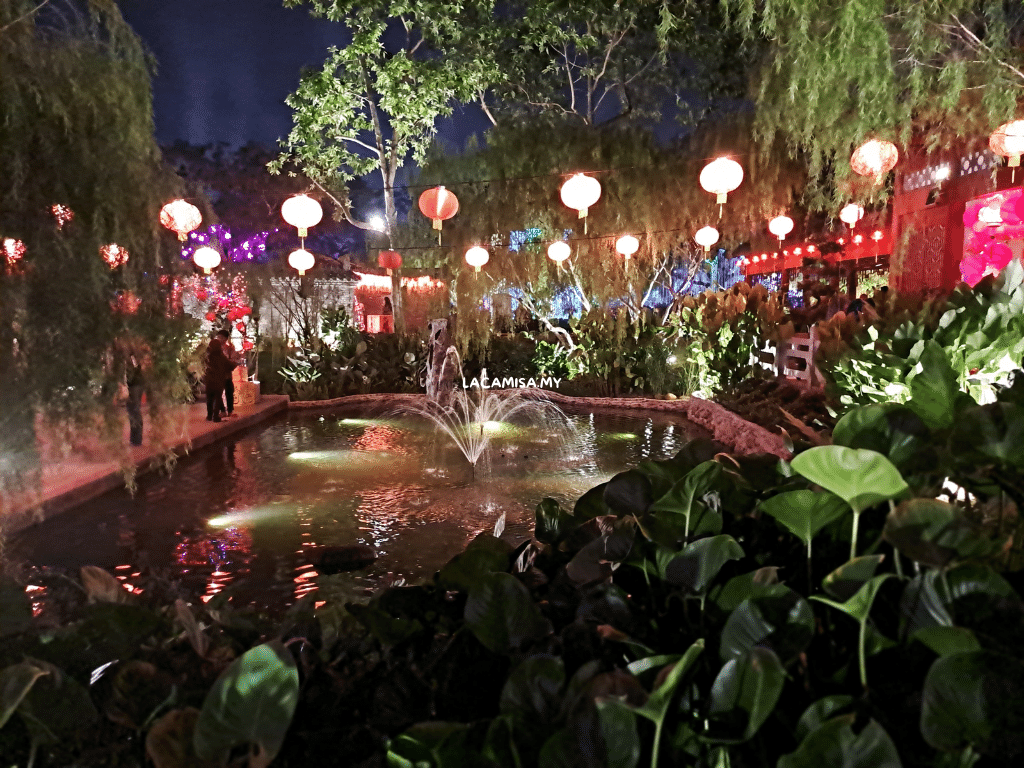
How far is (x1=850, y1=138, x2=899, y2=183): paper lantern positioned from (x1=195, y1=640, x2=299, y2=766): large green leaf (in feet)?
25.9

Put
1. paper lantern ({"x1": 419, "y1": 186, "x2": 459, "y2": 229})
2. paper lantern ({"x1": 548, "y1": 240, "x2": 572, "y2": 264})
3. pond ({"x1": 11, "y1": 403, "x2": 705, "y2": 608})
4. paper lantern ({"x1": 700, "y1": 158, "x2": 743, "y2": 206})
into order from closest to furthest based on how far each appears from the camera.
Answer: pond ({"x1": 11, "y1": 403, "x2": 705, "y2": 608}) < paper lantern ({"x1": 700, "y1": 158, "x2": 743, "y2": 206}) < paper lantern ({"x1": 419, "y1": 186, "x2": 459, "y2": 229}) < paper lantern ({"x1": 548, "y1": 240, "x2": 572, "y2": 264})

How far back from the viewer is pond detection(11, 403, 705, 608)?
4.68 m

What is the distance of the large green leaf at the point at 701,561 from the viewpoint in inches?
39.8

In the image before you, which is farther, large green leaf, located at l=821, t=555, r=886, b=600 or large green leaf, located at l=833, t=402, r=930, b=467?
large green leaf, located at l=833, t=402, r=930, b=467

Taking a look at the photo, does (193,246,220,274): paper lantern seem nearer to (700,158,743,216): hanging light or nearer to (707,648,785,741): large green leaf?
(700,158,743,216): hanging light

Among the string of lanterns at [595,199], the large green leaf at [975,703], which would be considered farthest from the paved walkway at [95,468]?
the large green leaf at [975,703]

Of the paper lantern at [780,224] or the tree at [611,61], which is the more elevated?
the tree at [611,61]

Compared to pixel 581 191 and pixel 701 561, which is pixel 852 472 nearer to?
pixel 701 561

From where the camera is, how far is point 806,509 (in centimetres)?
105

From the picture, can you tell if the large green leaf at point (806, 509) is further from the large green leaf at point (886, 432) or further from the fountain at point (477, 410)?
the fountain at point (477, 410)

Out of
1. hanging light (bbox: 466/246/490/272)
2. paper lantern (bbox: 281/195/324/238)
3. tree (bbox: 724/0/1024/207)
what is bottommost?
hanging light (bbox: 466/246/490/272)

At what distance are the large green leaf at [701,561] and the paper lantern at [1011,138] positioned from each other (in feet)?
25.2

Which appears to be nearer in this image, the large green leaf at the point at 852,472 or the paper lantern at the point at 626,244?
the large green leaf at the point at 852,472

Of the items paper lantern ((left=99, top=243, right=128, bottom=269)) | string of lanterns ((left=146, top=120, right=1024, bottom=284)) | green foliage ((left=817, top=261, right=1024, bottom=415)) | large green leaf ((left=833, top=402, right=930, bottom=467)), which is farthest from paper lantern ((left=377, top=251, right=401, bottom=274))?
large green leaf ((left=833, top=402, right=930, bottom=467))
